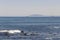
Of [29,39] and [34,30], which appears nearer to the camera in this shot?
[29,39]

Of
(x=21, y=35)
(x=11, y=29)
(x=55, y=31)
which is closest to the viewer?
(x=21, y=35)

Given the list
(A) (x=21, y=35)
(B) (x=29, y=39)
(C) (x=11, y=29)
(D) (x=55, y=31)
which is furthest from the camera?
(C) (x=11, y=29)

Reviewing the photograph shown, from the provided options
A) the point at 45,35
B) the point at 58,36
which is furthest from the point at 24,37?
the point at 58,36

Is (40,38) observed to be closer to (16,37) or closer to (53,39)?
(53,39)

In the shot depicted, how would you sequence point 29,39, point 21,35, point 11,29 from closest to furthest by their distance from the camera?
point 29,39 → point 21,35 → point 11,29

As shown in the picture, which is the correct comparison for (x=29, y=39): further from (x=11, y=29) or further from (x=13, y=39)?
(x=11, y=29)

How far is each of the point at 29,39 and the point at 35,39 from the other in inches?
4.1

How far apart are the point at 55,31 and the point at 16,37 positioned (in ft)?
2.50

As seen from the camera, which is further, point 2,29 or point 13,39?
point 2,29

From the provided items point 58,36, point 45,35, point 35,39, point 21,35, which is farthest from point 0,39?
point 58,36

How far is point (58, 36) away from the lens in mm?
2465

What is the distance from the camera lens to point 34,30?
2.83m

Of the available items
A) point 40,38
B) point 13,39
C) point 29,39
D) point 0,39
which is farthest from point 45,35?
point 0,39

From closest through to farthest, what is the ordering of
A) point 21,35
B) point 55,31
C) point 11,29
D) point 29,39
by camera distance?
point 29,39
point 21,35
point 55,31
point 11,29
